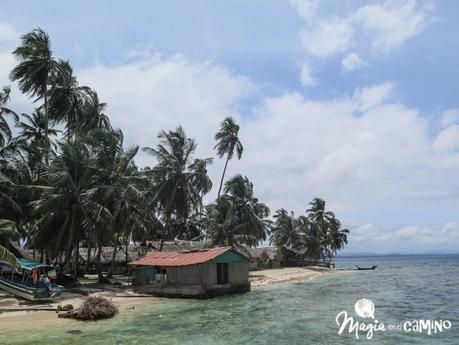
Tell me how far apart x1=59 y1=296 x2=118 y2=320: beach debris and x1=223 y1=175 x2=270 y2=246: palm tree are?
101 feet

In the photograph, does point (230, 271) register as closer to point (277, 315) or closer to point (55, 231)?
point (277, 315)

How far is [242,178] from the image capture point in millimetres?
55469

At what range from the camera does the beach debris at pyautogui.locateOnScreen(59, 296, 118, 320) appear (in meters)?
20.0

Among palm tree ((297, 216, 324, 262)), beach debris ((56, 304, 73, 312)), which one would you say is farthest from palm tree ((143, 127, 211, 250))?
palm tree ((297, 216, 324, 262))

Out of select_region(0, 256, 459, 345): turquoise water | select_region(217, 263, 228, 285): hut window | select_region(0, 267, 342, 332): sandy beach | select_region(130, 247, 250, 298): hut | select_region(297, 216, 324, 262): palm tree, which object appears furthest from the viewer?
select_region(297, 216, 324, 262): palm tree

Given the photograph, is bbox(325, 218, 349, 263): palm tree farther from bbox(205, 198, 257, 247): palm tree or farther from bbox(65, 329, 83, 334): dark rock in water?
bbox(65, 329, 83, 334): dark rock in water

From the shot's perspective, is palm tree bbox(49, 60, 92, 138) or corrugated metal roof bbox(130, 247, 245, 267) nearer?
corrugated metal roof bbox(130, 247, 245, 267)

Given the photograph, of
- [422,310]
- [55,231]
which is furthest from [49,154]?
[422,310]

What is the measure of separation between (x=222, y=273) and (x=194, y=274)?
2213 mm

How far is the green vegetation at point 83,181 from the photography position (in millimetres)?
29797

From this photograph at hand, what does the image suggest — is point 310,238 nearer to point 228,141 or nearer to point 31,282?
point 228,141

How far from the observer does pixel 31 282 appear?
84.2 feet

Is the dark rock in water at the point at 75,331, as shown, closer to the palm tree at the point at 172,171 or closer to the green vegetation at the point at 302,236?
the palm tree at the point at 172,171

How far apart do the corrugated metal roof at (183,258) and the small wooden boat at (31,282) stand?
6854 millimetres
